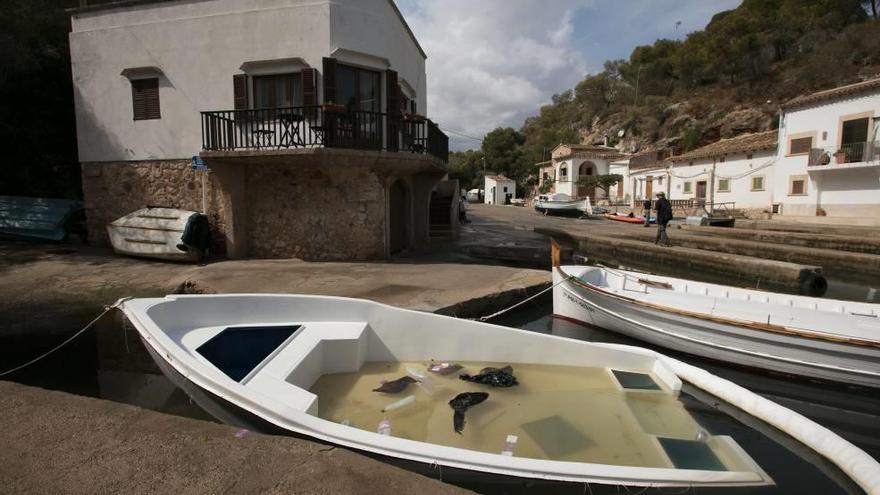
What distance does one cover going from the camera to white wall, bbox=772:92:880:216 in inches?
853

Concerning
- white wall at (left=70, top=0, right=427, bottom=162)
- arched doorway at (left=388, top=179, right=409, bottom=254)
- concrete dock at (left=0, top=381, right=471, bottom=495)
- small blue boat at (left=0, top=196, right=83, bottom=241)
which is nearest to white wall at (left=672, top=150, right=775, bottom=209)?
arched doorway at (left=388, top=179, right=409, bottom=254)

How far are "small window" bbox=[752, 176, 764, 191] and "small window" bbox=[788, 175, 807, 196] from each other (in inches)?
77.9

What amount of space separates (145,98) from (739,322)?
15049 millimetres

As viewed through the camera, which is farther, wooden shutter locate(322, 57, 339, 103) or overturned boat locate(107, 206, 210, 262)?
overturned boat locate(107, 206, 210, 262)

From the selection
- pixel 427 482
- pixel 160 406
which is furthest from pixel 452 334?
pixel 160 406

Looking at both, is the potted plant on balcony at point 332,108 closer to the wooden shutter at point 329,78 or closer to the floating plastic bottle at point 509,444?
the wooden shutter at point 329,78

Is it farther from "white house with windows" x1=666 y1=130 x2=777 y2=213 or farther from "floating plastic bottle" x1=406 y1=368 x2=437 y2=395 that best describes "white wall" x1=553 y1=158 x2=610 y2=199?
"floating plastic bottle" x1=406 y1=368 x2=437 y2=395

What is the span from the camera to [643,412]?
12.6 ft

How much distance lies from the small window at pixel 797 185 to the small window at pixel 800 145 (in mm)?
1347

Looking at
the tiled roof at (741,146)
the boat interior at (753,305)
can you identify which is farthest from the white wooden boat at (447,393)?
the tiled roof at (741,146)

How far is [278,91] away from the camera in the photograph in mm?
11648

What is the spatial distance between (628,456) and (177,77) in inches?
547

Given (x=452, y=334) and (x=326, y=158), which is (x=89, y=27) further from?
(x=452, y=334)

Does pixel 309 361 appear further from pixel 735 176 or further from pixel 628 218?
pixel 735 176
